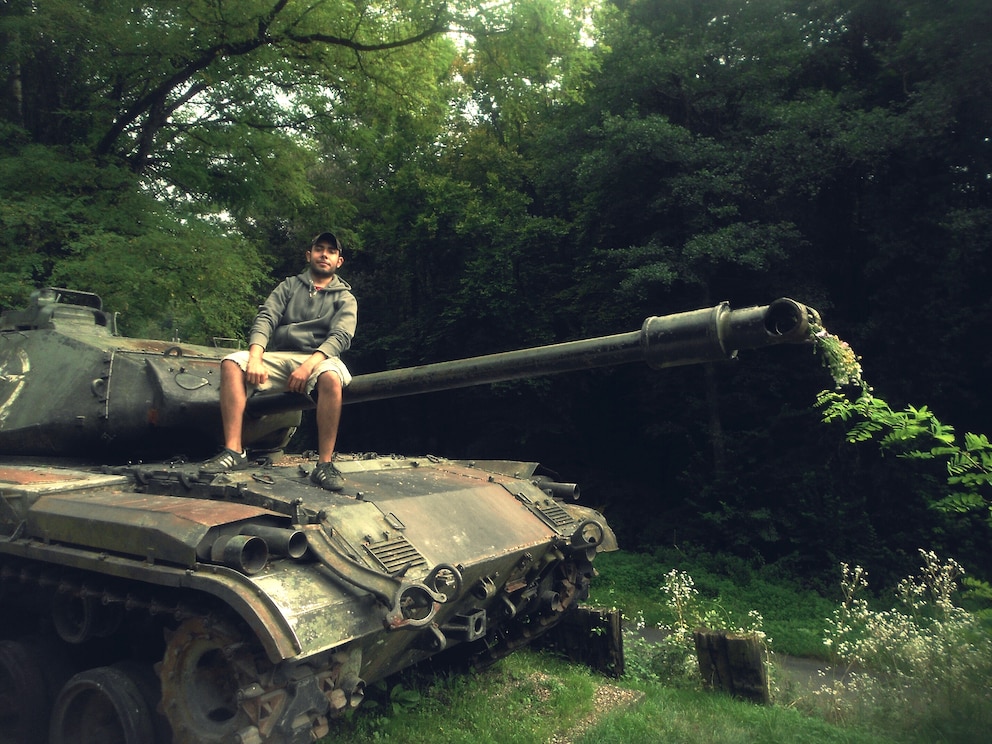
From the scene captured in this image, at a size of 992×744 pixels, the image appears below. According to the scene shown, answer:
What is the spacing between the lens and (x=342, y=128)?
14.1m

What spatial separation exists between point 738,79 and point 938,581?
27.1 ft

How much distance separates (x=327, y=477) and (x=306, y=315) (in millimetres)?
1367

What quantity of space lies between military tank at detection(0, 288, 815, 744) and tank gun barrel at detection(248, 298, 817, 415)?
0.04ft

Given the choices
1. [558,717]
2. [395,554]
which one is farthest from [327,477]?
[558,717]

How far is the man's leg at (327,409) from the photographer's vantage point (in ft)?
17.0

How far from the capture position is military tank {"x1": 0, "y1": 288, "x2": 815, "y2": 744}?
12.9 feet

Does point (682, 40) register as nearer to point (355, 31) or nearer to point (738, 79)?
point (738, 79)

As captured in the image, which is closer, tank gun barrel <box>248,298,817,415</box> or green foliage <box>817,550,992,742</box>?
tank gun barrel <box>248,298,817,415</box>

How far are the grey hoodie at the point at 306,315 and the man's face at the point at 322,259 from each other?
0.09 meters

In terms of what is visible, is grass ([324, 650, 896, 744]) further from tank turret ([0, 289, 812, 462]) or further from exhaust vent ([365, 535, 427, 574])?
tank turret ([0, 289, 812, 462])

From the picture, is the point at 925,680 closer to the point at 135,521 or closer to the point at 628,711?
the point at 628,711

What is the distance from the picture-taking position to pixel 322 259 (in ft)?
19.4

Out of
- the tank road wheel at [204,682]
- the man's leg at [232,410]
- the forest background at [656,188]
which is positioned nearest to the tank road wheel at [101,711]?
the tank road wheel at [204,682]

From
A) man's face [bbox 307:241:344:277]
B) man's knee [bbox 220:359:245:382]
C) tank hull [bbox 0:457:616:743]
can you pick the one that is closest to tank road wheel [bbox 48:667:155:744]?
tank hull [bbox 0:457:616:743]
